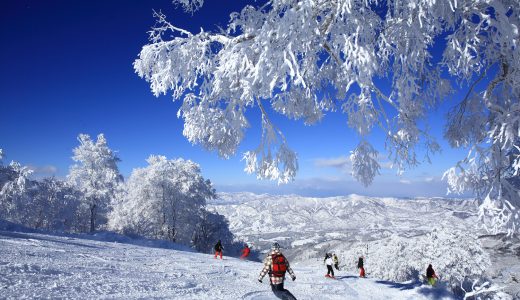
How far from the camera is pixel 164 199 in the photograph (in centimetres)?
3684

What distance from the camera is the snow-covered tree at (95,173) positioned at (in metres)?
32.5

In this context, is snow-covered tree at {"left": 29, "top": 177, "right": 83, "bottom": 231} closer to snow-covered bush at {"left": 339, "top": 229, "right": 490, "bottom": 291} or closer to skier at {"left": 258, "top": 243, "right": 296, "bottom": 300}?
skier at {"left": 258, "top": 243, "right": 296, "bottom": 300}

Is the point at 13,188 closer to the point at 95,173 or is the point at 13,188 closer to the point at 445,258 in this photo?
the point at 95,173

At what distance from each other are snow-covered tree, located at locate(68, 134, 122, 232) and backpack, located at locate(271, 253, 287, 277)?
29335 millimetres

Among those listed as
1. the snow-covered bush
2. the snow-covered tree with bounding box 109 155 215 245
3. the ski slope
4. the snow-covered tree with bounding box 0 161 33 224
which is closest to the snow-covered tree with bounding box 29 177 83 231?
the snow-covered tree with bounding box 0 161 33 224

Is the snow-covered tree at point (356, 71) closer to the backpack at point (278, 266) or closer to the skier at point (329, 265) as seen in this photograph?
the backpack at point (278, 266)

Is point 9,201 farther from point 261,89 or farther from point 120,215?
point 261,89

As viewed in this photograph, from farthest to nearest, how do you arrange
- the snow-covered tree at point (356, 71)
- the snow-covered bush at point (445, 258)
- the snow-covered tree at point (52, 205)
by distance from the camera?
1. the snow-covered tree at point (52, 205)
2. the snow-covered bush at point (445, 258)
3. the snow-covered tree at point (356, 71)

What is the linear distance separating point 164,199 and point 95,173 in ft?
25.6

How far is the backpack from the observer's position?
Result: 764 centimetres

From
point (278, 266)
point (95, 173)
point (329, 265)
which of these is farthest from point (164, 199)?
point (278, 266)

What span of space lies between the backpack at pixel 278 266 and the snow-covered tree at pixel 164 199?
3081cm

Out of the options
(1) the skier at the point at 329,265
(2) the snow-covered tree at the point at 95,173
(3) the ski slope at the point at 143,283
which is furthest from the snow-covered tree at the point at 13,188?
(1) the skier at the point at 329,265

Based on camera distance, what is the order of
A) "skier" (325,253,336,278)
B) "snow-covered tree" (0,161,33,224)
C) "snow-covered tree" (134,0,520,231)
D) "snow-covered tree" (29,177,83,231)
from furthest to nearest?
1. "snow-covered tree" (29,177,83,231)
2. "snow-covered tree" (0,161,33,224)
3. "skier" (325,253,336,278)
4. "snow-covered tree" (134,0,520,231)
